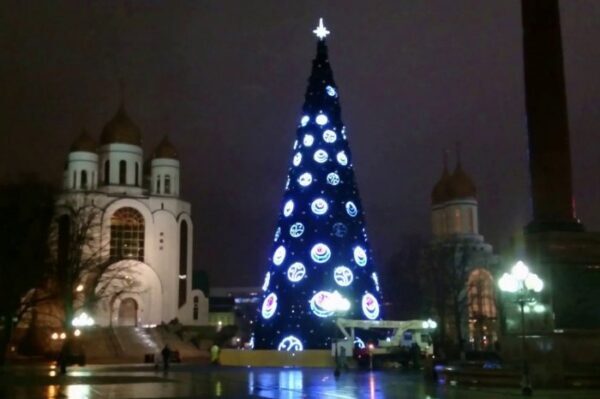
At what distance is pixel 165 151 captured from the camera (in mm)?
78625

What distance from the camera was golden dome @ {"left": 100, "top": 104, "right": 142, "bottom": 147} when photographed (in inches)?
2965

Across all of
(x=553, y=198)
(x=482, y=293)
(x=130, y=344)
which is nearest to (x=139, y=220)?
(x=130, y=344)

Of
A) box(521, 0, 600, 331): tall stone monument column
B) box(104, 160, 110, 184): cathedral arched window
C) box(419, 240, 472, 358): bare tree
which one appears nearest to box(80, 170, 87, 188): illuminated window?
box(104, 160, 110, 184): cathedral arched window

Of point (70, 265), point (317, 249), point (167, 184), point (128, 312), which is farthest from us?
point (167, 184)

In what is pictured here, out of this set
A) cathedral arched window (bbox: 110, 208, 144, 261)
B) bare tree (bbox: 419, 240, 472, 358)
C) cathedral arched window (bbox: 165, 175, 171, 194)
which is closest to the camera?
bare tree (bbox: 419, 240, 472, 358)

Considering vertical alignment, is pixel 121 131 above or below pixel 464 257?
above

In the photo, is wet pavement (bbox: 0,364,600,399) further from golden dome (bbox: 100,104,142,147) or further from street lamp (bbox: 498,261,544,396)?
golden dome (bbox: 100,104,142,147)

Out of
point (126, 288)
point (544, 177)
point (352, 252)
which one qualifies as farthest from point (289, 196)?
point (126, 288)

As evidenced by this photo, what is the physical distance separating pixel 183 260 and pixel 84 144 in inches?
512

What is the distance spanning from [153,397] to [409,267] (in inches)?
1920

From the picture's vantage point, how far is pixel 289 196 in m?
39.0

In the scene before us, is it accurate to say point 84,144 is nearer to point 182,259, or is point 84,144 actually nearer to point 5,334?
point 182,259

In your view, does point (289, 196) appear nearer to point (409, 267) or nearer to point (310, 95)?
point (310, 95)

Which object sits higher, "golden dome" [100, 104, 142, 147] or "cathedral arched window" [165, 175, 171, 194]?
"golden dome" [100, 104, 142, 147]
